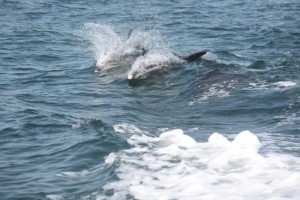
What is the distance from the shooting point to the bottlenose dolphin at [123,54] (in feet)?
58.8

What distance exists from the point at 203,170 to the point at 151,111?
4.41 meters

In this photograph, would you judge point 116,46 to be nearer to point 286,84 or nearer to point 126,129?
point 286,84

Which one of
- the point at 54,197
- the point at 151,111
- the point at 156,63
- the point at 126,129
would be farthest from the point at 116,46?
the point at 54,197

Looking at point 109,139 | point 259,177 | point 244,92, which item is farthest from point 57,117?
point 259,177

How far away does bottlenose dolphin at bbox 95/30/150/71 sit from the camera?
17922mm

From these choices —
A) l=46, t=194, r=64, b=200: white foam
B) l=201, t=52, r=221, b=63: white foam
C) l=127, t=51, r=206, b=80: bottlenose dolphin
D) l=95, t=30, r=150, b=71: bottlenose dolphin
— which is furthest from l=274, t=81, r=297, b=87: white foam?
l=46, t=194, r=64, b=200: white foam

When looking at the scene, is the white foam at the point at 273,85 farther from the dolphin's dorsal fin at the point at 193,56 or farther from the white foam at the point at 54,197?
the white foam at the point at 54,197

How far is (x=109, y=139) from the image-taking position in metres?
10.5

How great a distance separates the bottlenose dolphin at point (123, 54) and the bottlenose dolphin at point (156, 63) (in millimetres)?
928

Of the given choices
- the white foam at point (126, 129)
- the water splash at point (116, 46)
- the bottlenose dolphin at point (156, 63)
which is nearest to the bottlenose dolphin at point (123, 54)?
the water splash at point (116, 46)

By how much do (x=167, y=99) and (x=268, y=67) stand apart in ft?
13.7

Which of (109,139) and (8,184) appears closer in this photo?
(8,184)

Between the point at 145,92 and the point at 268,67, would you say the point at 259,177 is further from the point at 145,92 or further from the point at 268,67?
the point at 268,67

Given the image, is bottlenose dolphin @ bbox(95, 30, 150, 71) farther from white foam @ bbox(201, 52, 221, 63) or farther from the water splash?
white foam @ bbox(201, 52, 221, 63)
